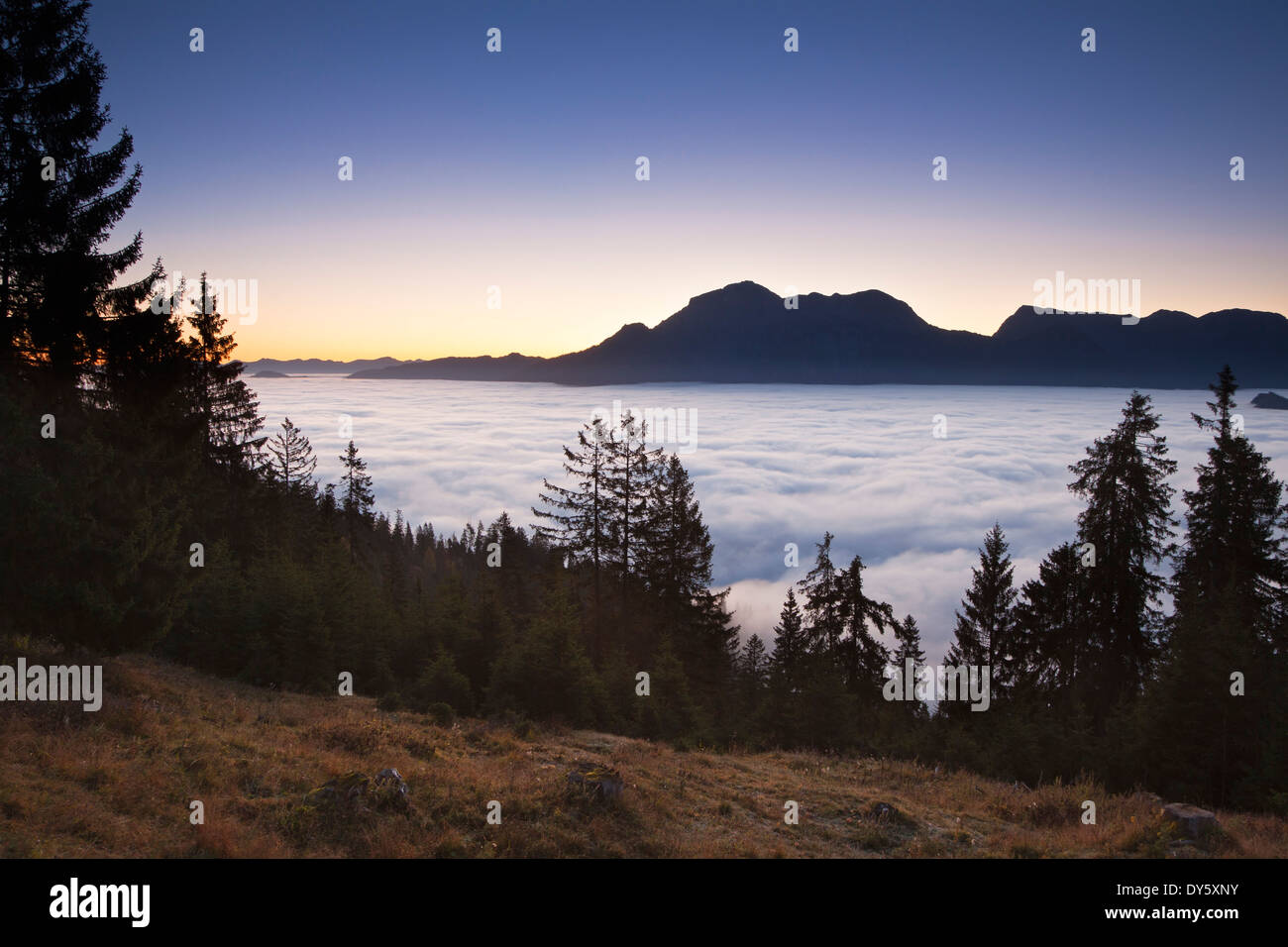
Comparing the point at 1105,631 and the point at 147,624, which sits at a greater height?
the point at 147,624

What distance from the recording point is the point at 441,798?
982cm

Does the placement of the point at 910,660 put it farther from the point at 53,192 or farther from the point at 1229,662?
the point at 53,192

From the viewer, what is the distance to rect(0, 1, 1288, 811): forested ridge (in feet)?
43.7

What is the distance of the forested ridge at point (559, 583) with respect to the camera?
43.7 ft

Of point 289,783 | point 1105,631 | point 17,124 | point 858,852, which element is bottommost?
point 1105,631

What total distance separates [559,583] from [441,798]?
14688 millimetres

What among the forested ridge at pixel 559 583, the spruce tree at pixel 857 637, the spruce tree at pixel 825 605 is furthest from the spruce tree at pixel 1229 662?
the spruce tree at pixel 825 605

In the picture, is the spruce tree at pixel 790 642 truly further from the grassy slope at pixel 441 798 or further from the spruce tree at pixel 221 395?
the spruce tree at pixel 221 395

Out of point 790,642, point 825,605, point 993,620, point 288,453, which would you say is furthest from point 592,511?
point 288,453

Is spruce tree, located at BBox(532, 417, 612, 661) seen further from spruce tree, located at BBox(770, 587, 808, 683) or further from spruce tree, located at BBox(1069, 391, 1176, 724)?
spruce tree, located at BBox(1069, 391, 1176, 724)
